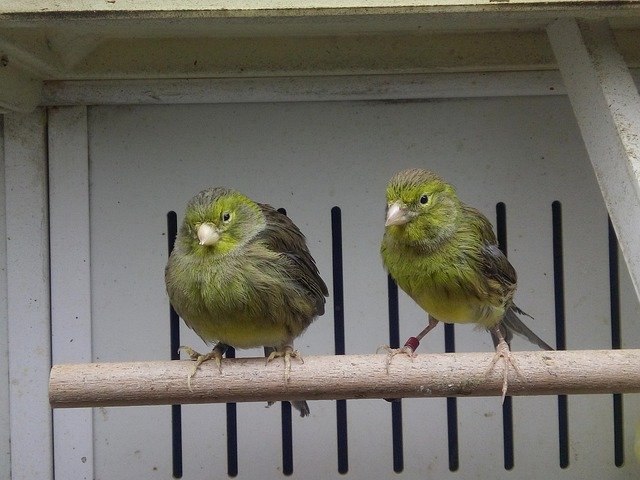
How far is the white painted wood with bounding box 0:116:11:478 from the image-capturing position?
224cm

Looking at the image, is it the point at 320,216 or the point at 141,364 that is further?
the point at 320,216

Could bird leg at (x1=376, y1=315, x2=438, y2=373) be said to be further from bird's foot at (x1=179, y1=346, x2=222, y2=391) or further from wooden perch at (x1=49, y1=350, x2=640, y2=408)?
bird's foot at (x1=179, y1=346, x2=222, y2=391)

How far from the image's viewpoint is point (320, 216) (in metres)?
2.32

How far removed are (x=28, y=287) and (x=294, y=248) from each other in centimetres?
66

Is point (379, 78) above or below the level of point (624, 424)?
above

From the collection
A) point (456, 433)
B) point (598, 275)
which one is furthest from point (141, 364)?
point (598, 275)

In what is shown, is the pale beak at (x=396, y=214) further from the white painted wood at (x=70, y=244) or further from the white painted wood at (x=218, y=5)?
the white painted wood at (x=70, y=244)

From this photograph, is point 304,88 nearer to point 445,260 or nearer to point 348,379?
point 445,260

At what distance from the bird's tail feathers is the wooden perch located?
0.46 meters

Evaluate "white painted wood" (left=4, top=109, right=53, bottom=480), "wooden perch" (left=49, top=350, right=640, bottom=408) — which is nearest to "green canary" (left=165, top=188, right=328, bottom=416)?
"wooden perch" (left=49, top=350, right=640, bottom=408)

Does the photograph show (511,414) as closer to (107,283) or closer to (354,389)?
(354,389)

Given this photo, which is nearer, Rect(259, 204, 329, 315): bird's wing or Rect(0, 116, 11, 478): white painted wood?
Rect(259, 204, 329, 315): bird's wing

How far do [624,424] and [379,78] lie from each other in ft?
3.41

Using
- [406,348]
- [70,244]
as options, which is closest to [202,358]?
[406,348]
